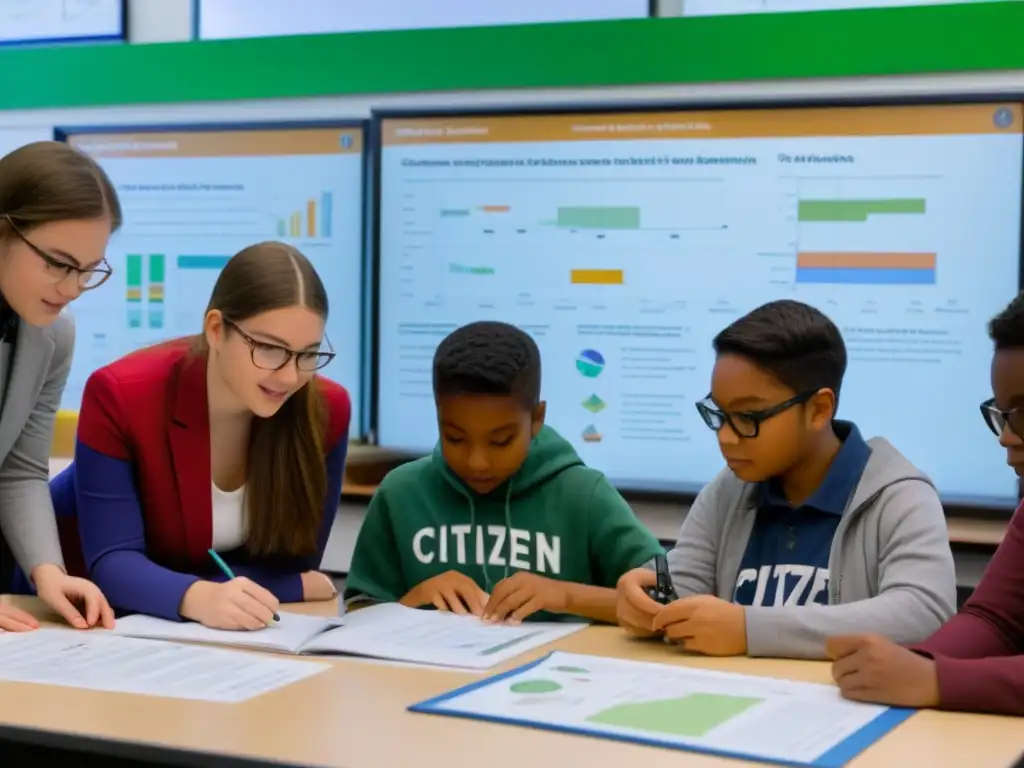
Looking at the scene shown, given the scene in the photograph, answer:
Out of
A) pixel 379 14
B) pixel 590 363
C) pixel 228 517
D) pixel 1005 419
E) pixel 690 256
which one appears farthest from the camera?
pixel 379 14

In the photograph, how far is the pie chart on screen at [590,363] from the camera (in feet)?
10.8

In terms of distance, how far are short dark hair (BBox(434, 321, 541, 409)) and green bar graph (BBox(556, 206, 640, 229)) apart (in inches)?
49.5

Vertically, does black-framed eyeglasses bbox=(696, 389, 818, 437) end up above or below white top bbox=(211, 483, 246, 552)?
above

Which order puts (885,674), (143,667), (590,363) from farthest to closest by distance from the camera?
(590,363) → (143,667) → (885,674)

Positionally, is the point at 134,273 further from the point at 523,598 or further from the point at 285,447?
the point at 523,598

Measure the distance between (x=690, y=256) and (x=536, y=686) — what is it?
6.34ft

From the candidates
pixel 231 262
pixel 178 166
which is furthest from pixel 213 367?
pixel 178 166

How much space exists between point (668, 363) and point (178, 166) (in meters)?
1.58

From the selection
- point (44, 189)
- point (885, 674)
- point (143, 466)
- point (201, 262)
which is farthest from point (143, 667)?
point (201, 262)

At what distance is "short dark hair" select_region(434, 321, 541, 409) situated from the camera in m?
1.92

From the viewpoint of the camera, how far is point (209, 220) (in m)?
3.68

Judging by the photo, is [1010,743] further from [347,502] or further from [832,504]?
[347,502]

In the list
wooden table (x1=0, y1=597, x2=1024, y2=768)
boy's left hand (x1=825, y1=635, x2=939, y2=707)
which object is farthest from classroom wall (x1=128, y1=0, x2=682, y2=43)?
boy's left hand (x1=825, y1=635, x2=939, y2=707)

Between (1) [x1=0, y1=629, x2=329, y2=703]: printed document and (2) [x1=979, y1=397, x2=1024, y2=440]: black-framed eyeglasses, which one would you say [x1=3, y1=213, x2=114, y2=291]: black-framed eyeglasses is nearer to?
(1) [x1=0, y1=629, x2=329, y2=703]: printed document
